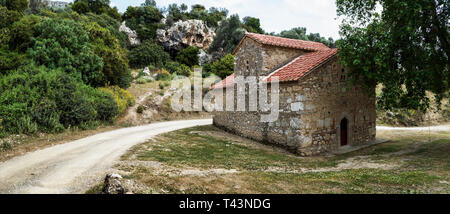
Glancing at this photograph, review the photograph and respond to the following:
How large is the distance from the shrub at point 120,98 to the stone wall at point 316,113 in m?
10.00

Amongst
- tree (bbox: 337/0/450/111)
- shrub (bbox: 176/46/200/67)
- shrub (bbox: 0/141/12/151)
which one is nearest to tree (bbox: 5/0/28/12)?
shrub (bbox: 0/141/12/151)

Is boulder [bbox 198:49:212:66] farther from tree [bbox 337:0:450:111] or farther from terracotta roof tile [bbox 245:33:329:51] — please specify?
tree [bbox 337:0:450:111]

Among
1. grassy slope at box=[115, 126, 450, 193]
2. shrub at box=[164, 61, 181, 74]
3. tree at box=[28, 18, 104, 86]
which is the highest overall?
shrub at box=[164, 61, 181, 74]

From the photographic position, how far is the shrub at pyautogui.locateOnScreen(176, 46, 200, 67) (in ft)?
137

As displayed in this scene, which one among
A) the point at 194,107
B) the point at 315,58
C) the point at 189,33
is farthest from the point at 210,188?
the point at 189,33

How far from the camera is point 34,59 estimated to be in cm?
1530

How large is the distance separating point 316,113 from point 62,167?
1046 centimetres

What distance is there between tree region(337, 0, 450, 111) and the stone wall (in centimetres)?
175

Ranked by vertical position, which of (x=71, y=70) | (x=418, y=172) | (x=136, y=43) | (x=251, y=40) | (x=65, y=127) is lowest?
(x=418, y=172)

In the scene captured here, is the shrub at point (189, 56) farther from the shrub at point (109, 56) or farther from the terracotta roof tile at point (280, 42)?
the terracotta roof tile at point (280, 42)

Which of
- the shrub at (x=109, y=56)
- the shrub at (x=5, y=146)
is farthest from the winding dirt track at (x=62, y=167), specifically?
the shrub at (x=109, y=56)
